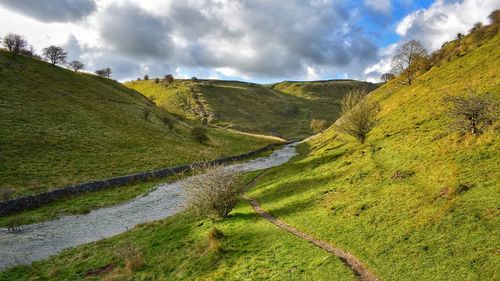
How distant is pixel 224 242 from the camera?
2734cm

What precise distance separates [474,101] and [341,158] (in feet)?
64.4

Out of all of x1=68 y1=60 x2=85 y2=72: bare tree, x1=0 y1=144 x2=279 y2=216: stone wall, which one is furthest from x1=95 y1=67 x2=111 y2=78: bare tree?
x1=0 y1=144 x2=279 y2=216: stone wall

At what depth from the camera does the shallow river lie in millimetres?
30766

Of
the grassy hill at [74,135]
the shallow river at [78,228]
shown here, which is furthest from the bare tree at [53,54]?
the shallow river at [78,228]

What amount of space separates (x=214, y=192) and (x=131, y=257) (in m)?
9.46

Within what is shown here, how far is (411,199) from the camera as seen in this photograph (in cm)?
2581

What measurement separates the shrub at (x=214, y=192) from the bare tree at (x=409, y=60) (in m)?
60.9

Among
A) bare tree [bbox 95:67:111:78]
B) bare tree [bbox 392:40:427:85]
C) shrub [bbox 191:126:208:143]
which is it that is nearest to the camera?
bare tree [bbox 392:40:427:85]

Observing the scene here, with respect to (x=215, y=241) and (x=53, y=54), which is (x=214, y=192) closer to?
(x=215, y=241)

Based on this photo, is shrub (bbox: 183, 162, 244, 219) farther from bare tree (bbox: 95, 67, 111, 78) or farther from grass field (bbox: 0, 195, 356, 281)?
bare tree (bbox: 95, 67, 111, 78)

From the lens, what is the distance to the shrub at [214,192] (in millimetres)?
33531

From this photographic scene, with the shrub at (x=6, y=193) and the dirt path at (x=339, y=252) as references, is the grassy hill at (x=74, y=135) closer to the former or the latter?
the shrub at (x=6, y=193)

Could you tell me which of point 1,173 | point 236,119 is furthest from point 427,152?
point 236,119

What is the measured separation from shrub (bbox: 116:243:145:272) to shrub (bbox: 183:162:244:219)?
24.0 feet
